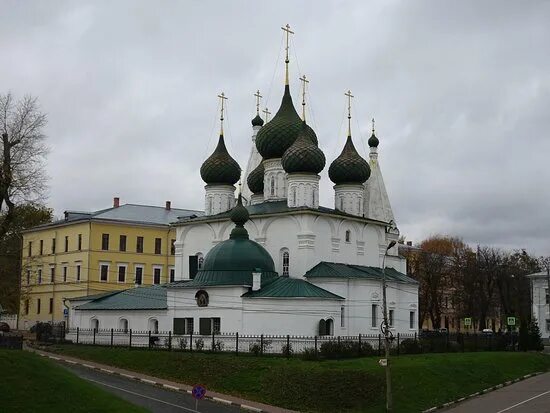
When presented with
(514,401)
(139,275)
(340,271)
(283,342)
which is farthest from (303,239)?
(139,275)

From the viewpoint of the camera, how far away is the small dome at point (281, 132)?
47.0 m

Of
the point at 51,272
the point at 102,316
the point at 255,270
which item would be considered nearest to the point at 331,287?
the point at 255,270

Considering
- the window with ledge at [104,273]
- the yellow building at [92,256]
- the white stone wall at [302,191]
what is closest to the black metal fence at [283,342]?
the white stone wall at [302,191]

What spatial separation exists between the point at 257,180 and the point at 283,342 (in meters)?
16.6

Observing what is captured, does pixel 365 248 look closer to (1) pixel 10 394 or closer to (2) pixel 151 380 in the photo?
(2) pixel 151 380

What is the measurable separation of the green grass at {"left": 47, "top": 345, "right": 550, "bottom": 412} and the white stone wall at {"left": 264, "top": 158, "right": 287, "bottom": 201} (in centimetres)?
1373

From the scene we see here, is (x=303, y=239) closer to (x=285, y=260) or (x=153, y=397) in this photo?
(x=285, y=260)

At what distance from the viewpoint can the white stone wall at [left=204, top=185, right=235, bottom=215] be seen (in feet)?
163

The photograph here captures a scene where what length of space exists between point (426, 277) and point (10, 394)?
53.6 metres

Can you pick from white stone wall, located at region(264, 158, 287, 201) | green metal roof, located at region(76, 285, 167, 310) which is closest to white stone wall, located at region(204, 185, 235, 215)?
white stone wall, located at region(264, 158, 287, 201)

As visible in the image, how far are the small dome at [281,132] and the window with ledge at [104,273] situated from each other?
18664 millimetres

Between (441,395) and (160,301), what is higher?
(160,301)

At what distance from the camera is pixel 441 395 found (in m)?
31.3

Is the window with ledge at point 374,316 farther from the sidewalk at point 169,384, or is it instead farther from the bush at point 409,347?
the sidewalk at point 169,384
